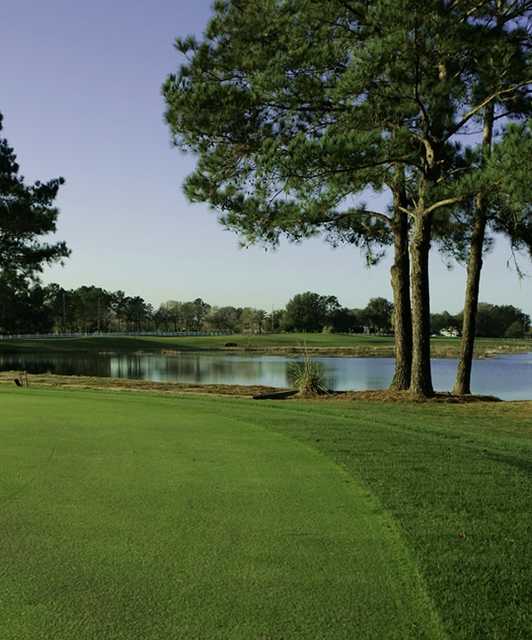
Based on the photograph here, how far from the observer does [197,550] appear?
3.67 m

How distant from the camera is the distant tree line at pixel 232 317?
366 ft

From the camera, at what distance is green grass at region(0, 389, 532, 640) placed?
290cm

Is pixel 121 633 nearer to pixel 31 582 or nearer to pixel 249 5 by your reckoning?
pixel 31 582

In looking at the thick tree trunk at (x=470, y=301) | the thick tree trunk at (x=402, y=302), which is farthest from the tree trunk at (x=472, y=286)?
the thick tree trunk at (x=402, y=302)

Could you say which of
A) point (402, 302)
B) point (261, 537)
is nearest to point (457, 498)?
point (261, 537)

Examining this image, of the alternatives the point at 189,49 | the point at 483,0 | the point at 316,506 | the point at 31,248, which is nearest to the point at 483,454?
the point at 316,506

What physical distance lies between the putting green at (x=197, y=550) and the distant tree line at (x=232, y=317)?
9196cm

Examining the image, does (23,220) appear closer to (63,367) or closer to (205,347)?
(63,367)

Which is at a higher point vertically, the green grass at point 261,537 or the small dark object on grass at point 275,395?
the green grass at point 261,537

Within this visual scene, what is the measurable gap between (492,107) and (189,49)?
734 cm

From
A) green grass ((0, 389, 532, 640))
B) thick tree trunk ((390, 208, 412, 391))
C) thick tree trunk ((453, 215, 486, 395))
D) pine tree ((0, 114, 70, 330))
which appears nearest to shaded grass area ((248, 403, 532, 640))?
green grass ((0, 389, 532, 640))

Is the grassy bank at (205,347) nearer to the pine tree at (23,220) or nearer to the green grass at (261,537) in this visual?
the pine tree at (23,220)

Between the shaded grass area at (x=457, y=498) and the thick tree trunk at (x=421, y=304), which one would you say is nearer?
the shaded grass area at (x=457, y=498)

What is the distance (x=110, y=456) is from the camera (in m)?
6.19
